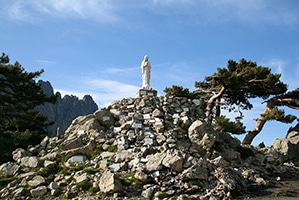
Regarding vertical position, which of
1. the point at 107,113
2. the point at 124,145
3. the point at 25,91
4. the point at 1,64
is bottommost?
the point at 124,145

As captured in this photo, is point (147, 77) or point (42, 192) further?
point (147, 77)

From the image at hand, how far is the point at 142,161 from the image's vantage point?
13.4m

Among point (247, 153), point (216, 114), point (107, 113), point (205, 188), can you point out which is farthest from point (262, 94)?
point (205, 188)

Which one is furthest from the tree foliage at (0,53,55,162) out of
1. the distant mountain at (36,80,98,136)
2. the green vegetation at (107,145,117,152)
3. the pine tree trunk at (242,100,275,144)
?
the distant mountain at (36,80,98,136)

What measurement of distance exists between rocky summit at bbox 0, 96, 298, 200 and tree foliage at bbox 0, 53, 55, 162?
3.88 m

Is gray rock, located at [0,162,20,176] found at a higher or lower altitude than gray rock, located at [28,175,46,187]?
higher

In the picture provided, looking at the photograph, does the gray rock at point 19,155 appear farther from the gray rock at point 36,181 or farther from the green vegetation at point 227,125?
the green vegetation at point 227,125

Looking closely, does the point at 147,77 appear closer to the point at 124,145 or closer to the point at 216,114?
the point at 124,145

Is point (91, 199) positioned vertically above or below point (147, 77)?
below

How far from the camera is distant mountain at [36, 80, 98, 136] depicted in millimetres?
54688

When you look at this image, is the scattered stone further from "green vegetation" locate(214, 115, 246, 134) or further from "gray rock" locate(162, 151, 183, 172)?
"green vegetation" locate(214, 115, 246, 134)

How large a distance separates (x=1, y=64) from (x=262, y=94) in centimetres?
1959

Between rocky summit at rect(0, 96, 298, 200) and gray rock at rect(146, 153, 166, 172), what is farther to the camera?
gray rock at rect(146, 153, 166, 172)

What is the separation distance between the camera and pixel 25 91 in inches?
875
